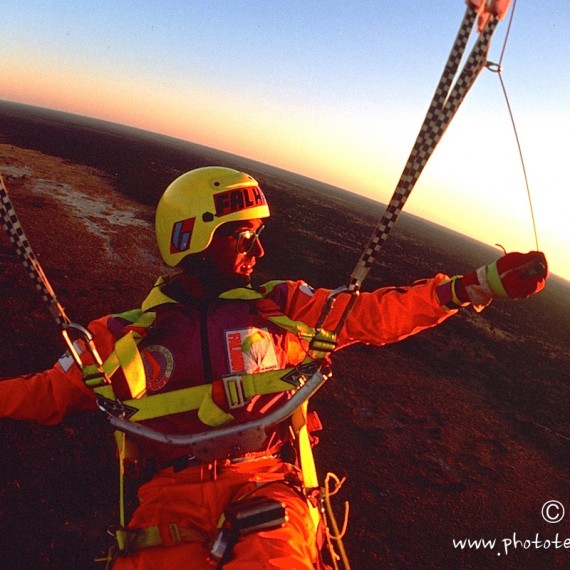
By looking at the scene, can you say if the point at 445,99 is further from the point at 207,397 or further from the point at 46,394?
the point at 46,394

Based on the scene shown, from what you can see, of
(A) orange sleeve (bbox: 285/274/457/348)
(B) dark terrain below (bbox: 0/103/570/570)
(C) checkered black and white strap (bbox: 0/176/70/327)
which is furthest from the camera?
(B) dark terrain below (bbox: 0/103/570/570)

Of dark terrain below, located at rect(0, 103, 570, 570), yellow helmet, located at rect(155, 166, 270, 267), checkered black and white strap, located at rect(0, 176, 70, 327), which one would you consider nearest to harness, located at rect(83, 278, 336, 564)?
checkered black and white strap, located at rect(0, 176, 70, 327)

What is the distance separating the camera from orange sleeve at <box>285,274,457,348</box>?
9.30ft

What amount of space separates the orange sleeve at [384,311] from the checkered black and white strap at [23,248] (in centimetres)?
164

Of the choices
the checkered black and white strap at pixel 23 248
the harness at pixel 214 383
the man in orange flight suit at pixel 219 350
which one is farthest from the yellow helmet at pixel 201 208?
the checkered black and white strap at pixel 23 248

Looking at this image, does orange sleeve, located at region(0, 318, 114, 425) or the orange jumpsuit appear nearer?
the orange jumpsuit

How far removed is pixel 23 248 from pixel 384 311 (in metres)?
2.36

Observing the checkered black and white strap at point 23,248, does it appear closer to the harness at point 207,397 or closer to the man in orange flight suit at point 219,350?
the harness at point 207,397

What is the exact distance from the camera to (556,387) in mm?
13141

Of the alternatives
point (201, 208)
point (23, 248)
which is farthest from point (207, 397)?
point (201, 208)

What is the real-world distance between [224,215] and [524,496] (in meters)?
6.78

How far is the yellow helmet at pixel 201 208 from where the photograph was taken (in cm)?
325

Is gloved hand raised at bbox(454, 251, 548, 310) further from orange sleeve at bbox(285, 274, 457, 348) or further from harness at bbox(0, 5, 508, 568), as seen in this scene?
harness at bbox(0, 5, 508, 568)

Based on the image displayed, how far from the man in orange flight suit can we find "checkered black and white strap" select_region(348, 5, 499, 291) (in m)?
0.90
